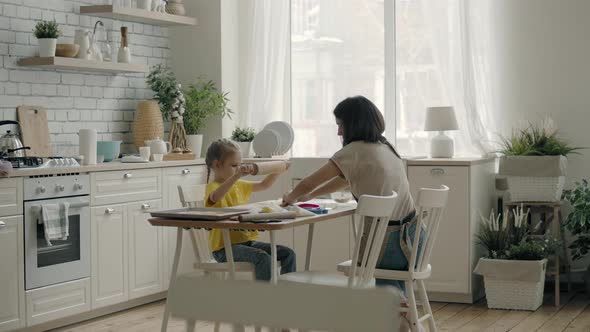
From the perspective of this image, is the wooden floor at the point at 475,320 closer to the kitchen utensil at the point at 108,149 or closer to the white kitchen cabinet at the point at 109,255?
the white kitchen cabinet at the point at 109,255

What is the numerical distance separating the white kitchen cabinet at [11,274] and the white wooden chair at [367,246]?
1.66m

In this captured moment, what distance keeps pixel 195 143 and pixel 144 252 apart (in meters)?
1.11

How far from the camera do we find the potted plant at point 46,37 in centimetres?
541

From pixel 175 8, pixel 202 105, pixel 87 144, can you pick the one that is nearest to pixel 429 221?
pixel 87 144

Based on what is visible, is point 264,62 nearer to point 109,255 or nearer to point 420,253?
point 109,255

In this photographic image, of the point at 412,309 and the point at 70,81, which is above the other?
the point at 70,81

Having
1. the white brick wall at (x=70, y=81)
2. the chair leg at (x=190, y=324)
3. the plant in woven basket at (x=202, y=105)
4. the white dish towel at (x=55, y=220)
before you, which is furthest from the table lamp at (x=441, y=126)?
the chair leg at (x=190, y=324)

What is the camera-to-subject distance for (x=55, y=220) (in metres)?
4.93

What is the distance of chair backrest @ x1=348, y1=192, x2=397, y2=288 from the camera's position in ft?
11.7

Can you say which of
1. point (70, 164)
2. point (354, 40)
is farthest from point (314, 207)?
point (354, 40)

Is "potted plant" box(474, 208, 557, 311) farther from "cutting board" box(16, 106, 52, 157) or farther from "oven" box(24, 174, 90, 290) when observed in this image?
"cutting board" box(16, 106, 52, 157)

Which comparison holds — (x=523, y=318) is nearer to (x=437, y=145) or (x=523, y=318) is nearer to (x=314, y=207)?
(x=437, y=145)

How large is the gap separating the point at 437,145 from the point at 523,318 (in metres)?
1.32

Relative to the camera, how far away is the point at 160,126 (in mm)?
6336
